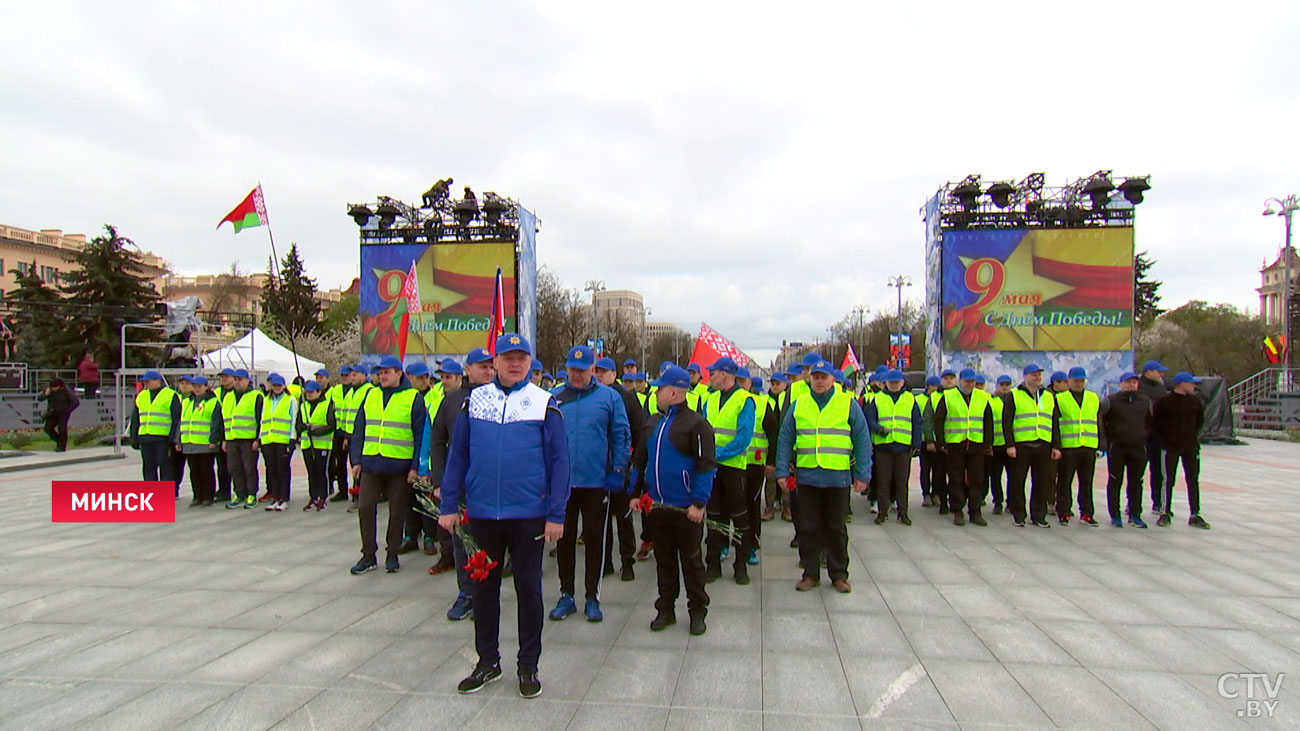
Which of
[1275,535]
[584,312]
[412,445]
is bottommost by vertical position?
[1275,535]

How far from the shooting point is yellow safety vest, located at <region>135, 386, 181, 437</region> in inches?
378

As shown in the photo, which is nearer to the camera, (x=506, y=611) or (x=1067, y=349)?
(x=506, y=611)

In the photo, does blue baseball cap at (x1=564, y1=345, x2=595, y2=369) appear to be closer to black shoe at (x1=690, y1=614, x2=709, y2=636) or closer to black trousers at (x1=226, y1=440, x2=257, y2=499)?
black shoe at (x1=690, y1=614, x2=709, y2=636)

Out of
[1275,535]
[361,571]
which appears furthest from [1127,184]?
[361,571]

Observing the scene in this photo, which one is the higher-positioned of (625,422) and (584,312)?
(584,312)

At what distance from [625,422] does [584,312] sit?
4486 centimetres

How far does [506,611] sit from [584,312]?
44807 mm

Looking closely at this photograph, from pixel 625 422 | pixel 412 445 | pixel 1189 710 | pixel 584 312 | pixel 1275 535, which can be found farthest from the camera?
pixel 584 312

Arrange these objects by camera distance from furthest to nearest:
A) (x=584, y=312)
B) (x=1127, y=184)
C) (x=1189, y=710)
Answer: (x=584, y=312), (x=1127, y=184), (x=1189, y=710)

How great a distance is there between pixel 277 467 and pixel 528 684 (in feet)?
23.6

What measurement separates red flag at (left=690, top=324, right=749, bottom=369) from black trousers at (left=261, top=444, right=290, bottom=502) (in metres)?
6.29

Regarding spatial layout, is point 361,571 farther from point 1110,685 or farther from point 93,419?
point 93,419

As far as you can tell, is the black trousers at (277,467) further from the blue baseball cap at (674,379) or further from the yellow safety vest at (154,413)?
the blue baseball cap at (674,379)

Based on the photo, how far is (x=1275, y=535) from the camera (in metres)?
7.86
